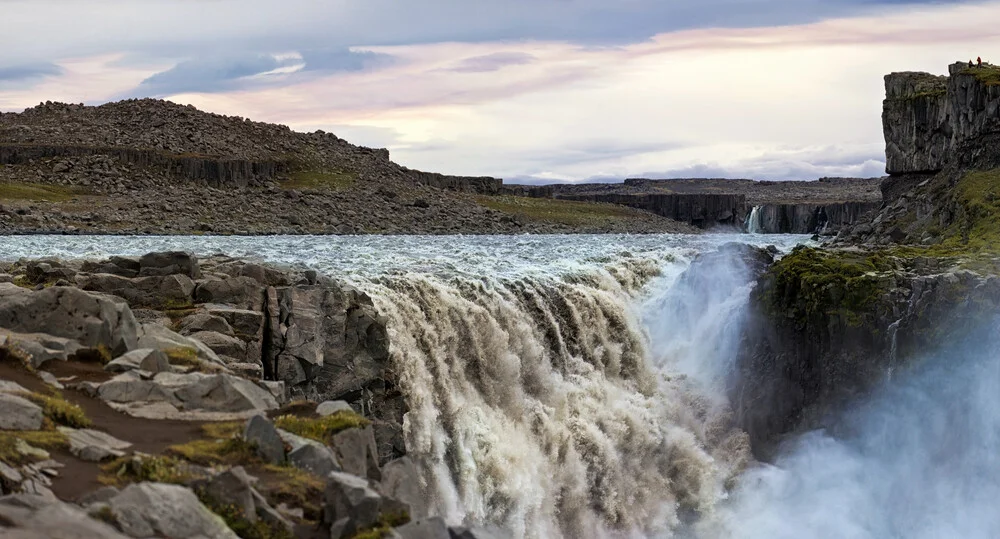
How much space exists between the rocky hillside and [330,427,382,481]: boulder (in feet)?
228

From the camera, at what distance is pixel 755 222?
190 metres

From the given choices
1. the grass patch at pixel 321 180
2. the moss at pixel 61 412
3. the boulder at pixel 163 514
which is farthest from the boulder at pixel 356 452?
the grass patch at pixel 321 180

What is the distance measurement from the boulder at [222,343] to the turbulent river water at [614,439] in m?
8.11

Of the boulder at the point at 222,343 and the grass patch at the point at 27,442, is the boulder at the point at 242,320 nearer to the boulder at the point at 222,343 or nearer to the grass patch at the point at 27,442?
the boulder at the point at 222,343

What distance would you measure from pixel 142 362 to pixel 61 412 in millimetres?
3344

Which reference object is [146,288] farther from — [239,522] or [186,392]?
[239,522]

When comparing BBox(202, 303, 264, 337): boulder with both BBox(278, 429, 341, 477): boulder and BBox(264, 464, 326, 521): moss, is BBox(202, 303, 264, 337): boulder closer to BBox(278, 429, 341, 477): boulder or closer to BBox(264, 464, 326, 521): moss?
BBox(278, 429, 341, 477): boulder

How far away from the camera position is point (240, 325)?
1121 inches

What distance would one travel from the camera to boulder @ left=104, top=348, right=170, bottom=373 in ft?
65.4

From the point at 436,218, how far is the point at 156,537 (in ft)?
397

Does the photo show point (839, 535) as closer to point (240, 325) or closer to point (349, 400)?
point (349, 400)

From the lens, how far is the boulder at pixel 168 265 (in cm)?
3111

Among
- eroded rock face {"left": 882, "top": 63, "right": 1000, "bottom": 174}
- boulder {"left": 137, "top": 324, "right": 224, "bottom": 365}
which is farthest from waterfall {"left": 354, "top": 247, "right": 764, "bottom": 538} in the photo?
eroded rock face {"left": 882, "top": 63, "right": 1000, "bottom": 174}

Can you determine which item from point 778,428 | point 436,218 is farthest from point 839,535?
point 436,218
